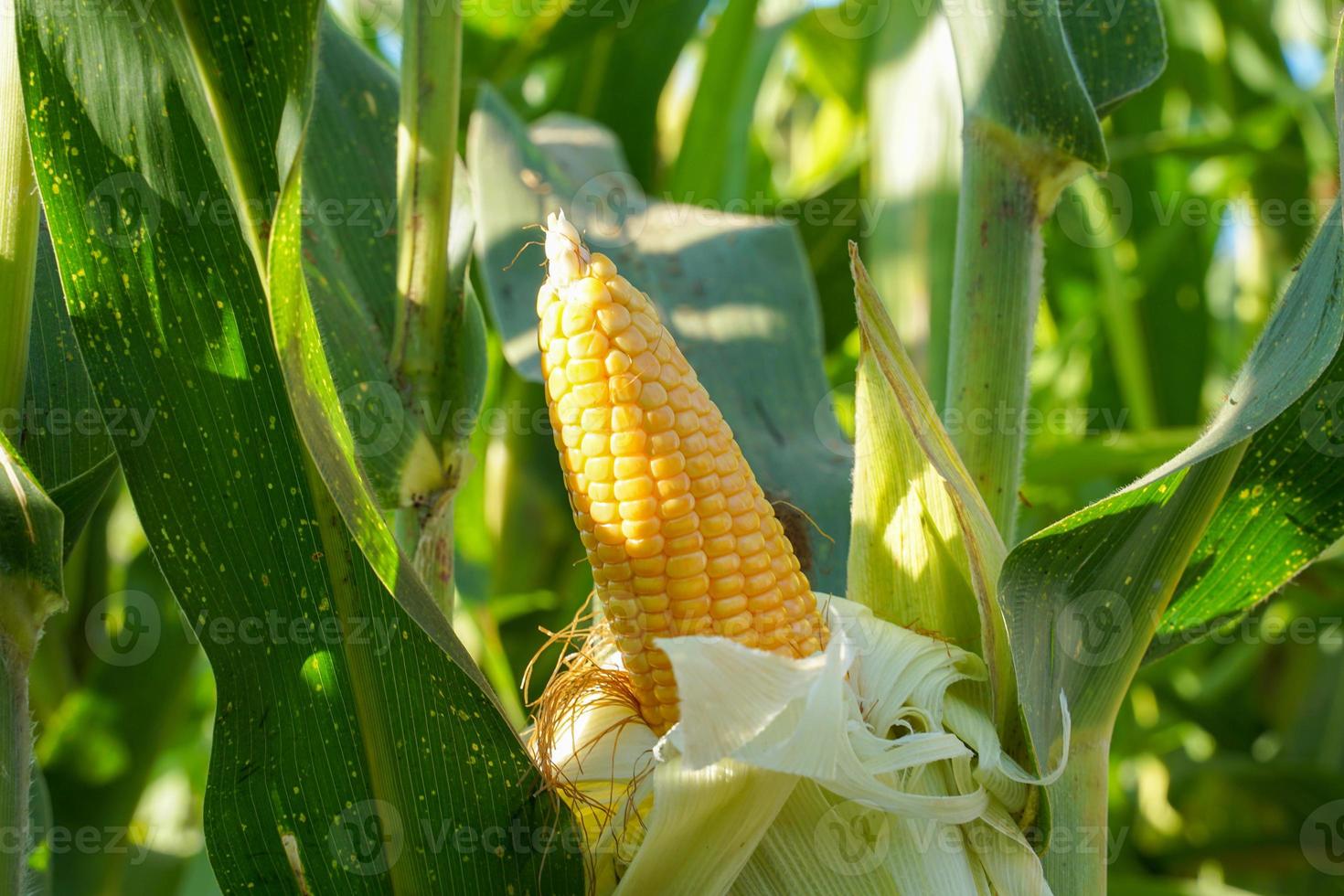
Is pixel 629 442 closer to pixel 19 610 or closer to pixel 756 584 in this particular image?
pixel 756 584

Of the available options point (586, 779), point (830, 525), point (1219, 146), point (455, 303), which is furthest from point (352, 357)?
point (1219, 146)

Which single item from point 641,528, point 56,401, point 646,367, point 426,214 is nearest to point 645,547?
point 641,528

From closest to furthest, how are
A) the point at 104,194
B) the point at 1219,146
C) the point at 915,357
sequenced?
the point at 104,194, the point at 915,357, the point at 1219,146

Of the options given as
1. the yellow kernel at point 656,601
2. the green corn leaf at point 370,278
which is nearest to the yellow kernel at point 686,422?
the yellow kernel at point 656,601

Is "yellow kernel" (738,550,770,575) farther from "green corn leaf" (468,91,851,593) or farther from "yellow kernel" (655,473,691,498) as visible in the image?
"green corn leaf" (468,91,851,593)

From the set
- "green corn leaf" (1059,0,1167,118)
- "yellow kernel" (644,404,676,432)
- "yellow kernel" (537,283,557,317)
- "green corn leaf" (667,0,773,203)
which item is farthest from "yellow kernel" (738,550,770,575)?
"green corn leaf" (667,0,773,203)

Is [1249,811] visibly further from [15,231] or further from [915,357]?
[15,231]
